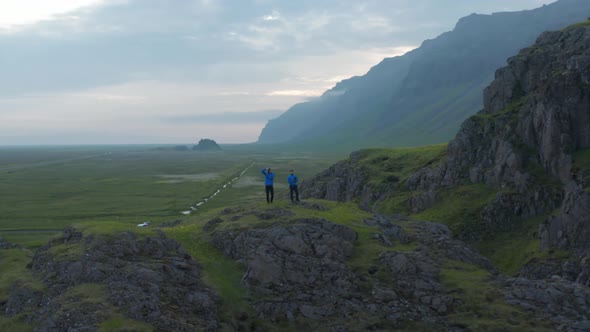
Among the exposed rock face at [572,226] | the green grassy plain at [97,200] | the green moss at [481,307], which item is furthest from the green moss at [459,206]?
the green grassy plain at [97,200]

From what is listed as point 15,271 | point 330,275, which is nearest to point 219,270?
point 330,275

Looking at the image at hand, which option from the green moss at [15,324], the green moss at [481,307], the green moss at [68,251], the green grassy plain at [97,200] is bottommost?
the green grassy plain at [97,200]

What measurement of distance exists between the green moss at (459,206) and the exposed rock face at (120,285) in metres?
43.6

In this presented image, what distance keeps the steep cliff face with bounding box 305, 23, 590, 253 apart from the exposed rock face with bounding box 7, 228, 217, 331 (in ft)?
138

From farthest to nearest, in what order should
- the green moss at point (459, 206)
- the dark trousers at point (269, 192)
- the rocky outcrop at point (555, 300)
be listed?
the green moss at point (459, 206) → the dark trousers at point (269, 192) → the rocky outcrop at point (555, 300)

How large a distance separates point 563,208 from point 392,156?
50762 millimetres

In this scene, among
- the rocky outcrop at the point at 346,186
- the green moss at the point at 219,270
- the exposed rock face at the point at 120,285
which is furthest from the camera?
the rocky outcrop at the point at 346,186

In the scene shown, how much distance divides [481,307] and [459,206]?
133 feet

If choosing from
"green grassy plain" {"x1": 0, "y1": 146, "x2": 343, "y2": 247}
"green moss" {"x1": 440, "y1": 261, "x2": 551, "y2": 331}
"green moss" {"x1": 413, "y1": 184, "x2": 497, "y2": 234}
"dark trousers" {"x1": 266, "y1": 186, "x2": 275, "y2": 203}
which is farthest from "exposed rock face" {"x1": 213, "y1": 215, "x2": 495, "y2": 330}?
"green grassy plain" {"x1": 0, "y1": 146, "x2": 343, "y2": 247}

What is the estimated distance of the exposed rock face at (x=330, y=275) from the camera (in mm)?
28641

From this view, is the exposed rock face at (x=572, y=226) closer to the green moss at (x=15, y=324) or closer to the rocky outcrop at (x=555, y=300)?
the rocky outcrop at (x=555, y=300)

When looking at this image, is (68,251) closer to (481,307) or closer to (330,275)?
(330,275)

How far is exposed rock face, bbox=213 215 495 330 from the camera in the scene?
94.0 ft

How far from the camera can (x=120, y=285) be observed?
90.0 ft
